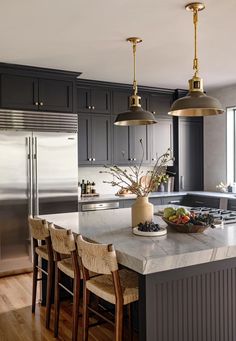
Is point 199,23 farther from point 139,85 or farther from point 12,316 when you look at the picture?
point 12,316

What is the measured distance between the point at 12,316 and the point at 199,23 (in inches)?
123

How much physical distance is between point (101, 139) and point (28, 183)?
1.44 metres

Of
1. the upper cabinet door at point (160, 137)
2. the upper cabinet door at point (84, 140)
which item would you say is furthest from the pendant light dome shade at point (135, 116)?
the upper cabinet door at point (160, 137)

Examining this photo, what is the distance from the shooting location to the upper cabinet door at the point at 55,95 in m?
4.76

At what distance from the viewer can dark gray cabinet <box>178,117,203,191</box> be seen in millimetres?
6262

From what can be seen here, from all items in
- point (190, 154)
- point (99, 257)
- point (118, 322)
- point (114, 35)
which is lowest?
point (118, 322)

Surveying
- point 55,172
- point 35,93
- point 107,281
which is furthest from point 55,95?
point 107,281

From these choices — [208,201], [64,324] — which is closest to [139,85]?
[208,201]

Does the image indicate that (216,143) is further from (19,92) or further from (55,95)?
(19,92)

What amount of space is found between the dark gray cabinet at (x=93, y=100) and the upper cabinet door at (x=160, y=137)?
35.9 inches

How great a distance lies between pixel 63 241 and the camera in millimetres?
2707

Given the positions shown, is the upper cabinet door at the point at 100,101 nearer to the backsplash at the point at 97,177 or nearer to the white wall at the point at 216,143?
the backsplash at the point at 97,177

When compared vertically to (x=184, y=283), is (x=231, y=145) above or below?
above

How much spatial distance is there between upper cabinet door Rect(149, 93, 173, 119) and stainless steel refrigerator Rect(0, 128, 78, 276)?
176 cm
